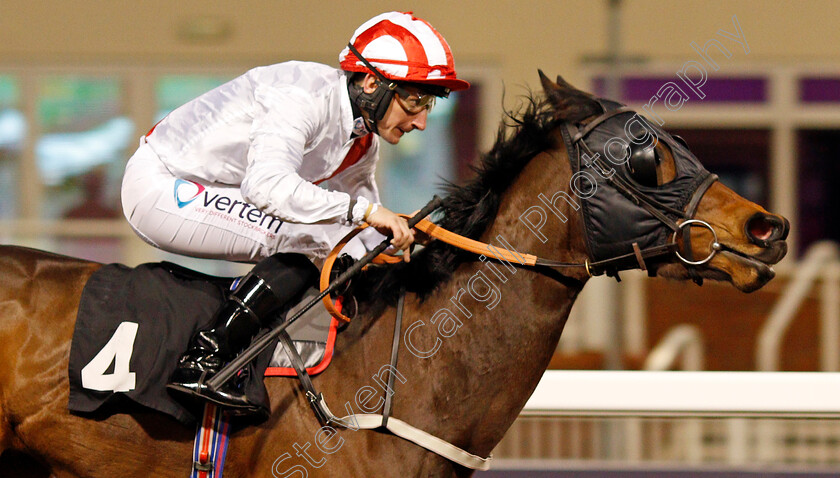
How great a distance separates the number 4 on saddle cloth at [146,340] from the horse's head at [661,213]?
0.81 meters

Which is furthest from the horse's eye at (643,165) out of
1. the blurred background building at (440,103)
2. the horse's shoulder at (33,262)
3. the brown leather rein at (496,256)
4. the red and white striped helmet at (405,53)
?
the blurred background building at (440,103)

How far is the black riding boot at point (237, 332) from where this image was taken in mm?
2322

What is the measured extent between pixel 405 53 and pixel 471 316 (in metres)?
0.77

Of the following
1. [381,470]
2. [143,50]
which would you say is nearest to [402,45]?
Answer: [381,470]

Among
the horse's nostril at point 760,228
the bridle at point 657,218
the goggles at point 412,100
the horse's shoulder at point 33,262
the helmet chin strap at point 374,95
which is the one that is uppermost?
the horse's nostril at point 760,228

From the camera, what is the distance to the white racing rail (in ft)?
10.4

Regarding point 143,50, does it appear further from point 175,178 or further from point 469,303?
point 469,303

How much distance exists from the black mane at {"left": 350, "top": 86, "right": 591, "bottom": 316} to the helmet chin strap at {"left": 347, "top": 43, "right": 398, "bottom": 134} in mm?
320

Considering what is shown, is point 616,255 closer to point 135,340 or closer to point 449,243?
point 449,243

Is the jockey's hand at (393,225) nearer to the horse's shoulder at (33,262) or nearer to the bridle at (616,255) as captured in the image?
the bridle at (616,255)

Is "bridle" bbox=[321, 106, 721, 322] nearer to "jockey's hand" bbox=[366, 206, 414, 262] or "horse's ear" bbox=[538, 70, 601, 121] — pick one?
"horse's ear" bbox=[538, 70, 601, 121]

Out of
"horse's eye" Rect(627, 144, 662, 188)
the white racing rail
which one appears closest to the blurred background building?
the white racing rail

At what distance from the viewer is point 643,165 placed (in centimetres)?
237

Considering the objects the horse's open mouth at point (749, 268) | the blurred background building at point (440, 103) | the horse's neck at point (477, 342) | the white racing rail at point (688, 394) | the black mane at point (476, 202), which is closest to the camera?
the horse's open mouth at point (749, 268)
